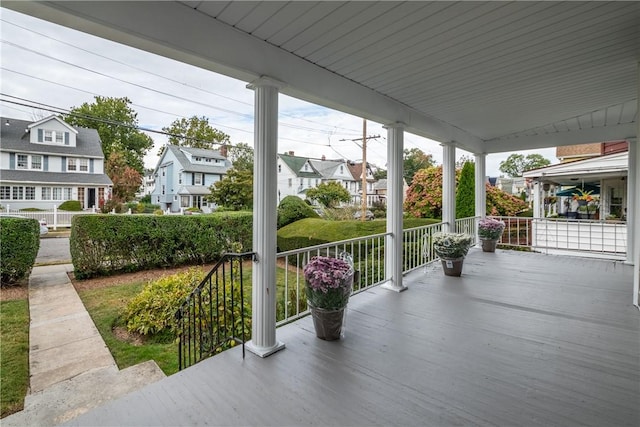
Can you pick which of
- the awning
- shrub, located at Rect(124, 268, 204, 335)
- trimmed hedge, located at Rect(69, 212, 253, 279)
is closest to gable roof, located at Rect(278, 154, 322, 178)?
trimmed hedge, located at Rect(69, 212, 253, 279)

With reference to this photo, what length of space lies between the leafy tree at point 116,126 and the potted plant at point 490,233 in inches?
284

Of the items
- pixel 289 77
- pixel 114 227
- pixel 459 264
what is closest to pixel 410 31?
pixel 289 77

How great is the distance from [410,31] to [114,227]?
23.3 feet

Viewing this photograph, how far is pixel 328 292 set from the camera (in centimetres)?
271

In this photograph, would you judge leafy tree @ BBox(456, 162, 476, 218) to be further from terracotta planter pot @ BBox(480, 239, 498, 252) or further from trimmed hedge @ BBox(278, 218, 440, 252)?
terracotta planter pot @ BBox(480, 239, 498, 252)

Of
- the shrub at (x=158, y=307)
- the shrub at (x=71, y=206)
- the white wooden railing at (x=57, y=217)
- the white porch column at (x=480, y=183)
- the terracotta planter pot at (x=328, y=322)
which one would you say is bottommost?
the shrub at (x=158, y=307)

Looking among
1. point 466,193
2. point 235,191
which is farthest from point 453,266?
point 235,191

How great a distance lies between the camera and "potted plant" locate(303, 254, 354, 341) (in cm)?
270

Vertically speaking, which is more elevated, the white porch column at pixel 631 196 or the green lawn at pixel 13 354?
the white porch column at pixel 631 196

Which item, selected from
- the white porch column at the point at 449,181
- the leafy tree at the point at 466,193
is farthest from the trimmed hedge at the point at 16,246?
the leafy tree at the point at 466,193

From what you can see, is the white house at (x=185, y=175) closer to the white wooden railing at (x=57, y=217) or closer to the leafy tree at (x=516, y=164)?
the white wooden railing at (x=57, y=217)

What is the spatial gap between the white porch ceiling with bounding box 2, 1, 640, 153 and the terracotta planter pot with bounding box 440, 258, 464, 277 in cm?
242

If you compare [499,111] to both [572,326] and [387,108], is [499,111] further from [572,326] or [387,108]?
[572,326]

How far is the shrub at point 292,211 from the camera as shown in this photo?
33.9ft
